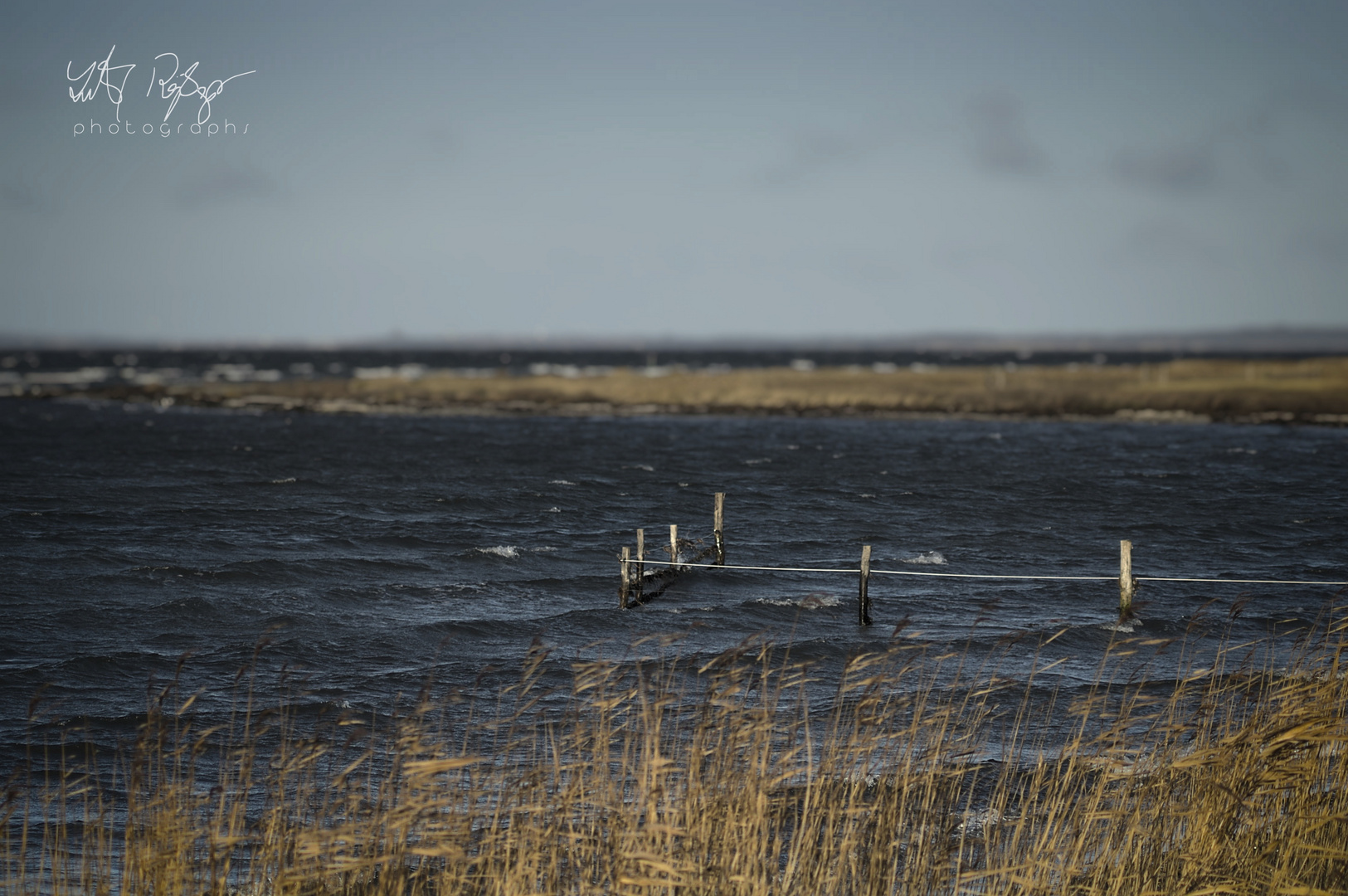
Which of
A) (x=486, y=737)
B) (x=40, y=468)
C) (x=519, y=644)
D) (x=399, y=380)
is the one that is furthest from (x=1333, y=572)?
(x=399, y=380)

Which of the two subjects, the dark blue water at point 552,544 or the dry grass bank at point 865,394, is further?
the dry grass bank at point 865,394

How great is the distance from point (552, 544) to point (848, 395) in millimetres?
58631

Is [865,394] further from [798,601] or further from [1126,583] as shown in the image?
[1126,583]

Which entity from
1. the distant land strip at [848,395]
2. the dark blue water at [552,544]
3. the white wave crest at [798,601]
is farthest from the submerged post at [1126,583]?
the distant land strip at [848,395]

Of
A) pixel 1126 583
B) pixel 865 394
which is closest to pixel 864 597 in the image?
pixel 1126 583

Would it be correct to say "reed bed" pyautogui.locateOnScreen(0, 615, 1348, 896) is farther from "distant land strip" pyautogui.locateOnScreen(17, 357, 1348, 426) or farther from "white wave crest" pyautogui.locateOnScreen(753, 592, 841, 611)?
"distant land strip" pyautogui.locateOnScreen(17, 357, 1348, 426)

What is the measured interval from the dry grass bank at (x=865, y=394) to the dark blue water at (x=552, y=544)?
15.7 metres

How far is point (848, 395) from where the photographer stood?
285 feet

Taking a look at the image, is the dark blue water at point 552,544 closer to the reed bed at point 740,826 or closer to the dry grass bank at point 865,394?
the reed bed at point 740,826

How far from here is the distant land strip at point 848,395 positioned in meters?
77.2

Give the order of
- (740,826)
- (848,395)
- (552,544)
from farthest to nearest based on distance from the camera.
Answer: (848,395)
(552,544)
(740,826)

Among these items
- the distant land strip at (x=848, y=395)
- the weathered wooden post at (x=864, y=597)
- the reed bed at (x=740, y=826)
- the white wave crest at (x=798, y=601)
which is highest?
the distant land strip at (x=848, y=395)

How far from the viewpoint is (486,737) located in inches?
584

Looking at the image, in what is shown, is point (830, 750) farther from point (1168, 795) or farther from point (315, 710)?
point (315, 710)
